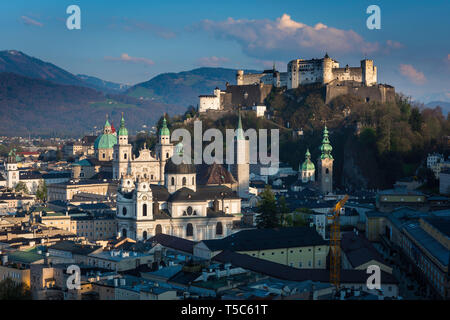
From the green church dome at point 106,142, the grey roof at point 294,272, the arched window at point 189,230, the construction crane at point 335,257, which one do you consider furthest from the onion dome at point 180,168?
the green church dome at point 106,142

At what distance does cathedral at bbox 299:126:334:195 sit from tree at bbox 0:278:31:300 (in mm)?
42715

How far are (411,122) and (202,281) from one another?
52806 mm

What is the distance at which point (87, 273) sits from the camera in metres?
40.1

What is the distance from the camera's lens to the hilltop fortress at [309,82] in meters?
95.9

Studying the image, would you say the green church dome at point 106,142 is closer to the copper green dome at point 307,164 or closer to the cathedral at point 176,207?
the copper green dome at point 307,164

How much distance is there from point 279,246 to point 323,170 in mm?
31255

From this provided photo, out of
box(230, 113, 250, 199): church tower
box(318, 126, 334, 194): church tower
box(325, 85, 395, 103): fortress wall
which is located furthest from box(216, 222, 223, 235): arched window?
box(325, 85, 395, 103): fortress wall

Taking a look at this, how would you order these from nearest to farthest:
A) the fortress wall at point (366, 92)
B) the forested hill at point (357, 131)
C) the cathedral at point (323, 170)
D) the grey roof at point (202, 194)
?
the grey roof at point (202, 194) < the cathedral at point (323, 170) < the forested hill at point (357, 131) < the fortress wall at point (366, 92)

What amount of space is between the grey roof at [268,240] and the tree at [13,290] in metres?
11.4

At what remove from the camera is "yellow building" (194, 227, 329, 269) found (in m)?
49.0

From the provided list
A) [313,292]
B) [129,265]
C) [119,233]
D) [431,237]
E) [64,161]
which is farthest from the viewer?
[64,161]

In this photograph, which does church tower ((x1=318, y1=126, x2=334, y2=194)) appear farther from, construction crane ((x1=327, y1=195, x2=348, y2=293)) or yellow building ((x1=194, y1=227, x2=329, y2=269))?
yellow building ((x1=194, y1=227, x2=329, y2=269))

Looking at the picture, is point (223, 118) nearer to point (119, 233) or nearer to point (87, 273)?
point (119, 233)

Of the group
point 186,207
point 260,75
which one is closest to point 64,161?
point 260,75
